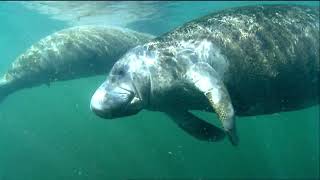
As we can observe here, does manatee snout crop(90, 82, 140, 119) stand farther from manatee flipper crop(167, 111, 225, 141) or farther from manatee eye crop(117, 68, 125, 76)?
manatee flipper crop(167, 111, 225, 141)

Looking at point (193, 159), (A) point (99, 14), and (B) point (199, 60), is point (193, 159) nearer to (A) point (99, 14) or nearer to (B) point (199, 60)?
(A) point (99, 14)


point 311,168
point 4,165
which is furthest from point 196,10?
point 4,165

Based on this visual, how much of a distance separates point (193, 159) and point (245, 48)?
2495 centimetres

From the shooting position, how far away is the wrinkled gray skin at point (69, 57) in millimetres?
14062

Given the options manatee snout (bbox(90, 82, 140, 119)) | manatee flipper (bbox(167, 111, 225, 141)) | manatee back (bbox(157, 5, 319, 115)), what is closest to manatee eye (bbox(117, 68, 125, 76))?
manatee snout (bbox(90, 82, 140, 119))

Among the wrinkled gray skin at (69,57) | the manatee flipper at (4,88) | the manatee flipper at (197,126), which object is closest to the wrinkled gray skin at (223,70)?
the manatee flipper at (197,126)

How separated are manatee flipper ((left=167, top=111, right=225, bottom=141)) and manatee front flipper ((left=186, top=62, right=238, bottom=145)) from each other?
130 cm

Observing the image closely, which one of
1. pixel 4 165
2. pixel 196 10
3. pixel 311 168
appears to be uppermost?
pixel 196 10

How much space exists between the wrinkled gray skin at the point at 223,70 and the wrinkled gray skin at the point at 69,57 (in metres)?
6.03

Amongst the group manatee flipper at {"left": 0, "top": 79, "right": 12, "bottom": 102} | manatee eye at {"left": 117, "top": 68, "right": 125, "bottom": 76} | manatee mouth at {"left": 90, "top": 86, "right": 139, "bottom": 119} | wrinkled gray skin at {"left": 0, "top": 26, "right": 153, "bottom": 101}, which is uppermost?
manatee eye at {"left": 117, "top": 68, "right": 125, "bottom": 76}

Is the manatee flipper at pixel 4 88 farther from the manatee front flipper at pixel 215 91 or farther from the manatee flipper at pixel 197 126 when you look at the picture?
Result: the manatee front flipper at pixel 215 91

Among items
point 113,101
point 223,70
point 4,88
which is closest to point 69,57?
point 4,88

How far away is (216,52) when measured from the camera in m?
7.82

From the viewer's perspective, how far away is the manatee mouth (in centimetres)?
697
